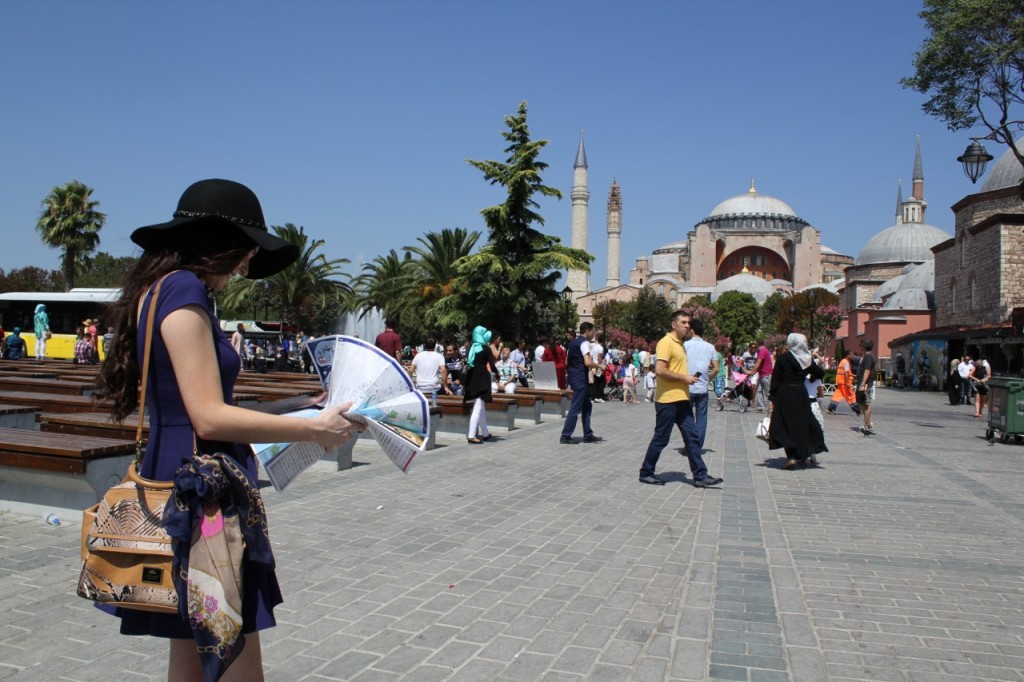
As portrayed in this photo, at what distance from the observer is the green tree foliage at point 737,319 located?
87188mm

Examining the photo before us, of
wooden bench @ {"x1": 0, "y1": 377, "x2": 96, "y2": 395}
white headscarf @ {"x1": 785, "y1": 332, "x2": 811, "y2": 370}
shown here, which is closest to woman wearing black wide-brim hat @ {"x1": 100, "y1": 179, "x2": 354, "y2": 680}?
white headscarf @ {"x1": 785, "y1": 332, "x2": 811, "y2": 370}

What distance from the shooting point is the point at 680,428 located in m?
8.28

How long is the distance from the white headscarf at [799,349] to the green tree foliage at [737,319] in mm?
78471

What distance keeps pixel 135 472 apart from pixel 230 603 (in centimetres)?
46

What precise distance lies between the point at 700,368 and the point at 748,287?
3886 inches

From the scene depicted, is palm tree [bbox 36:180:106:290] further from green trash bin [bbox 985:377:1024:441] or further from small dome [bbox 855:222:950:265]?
small dome [bbox 855:222:950:265]

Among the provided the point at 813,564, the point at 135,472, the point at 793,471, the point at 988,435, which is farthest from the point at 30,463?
the point at 988,435

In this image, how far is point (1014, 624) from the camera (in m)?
4.20

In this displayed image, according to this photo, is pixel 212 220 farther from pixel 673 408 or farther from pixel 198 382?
pixel 673 408

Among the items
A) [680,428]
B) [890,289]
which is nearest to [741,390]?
[680,428]

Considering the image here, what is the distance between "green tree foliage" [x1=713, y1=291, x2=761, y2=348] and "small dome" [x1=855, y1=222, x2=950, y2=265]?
13044 millimetres

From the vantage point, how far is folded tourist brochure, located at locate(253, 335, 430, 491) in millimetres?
2252

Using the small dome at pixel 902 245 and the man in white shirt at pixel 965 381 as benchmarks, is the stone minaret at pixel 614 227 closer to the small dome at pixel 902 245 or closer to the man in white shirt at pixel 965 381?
the small dome at pixel 902 245

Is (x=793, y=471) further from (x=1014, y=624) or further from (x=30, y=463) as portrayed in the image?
(x=30, y=463)
